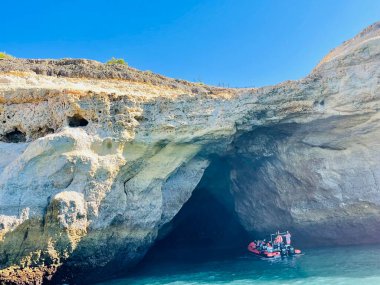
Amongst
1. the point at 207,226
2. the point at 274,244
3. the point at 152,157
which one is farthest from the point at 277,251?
the point at 152,157

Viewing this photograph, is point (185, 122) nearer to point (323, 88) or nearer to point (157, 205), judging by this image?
point (157, 205)

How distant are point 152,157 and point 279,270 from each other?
7993 mm

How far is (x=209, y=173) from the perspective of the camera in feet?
79.0

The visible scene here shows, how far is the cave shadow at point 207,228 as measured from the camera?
23.7 meters

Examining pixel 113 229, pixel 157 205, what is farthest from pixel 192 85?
pixel 113 229

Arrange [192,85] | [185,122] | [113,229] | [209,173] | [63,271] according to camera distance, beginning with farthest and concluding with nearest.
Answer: [192,85] → [209,173] → [185,122] → [113,229] → [63,271]

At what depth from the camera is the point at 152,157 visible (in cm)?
1786

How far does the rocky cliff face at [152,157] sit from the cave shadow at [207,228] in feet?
9.27

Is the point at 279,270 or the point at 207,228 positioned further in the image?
the point at 207,228

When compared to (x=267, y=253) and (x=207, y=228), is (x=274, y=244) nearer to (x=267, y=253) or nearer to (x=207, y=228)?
(x=267, y=253)

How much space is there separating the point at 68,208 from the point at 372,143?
14.9 metres

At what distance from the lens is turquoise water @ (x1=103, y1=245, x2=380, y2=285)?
48.5 feet

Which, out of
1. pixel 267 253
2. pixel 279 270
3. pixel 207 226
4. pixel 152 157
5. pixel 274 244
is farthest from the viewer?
pixel 207 226

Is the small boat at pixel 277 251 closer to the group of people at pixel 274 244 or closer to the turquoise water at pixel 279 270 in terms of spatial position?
the group of people at pixel 274 244
